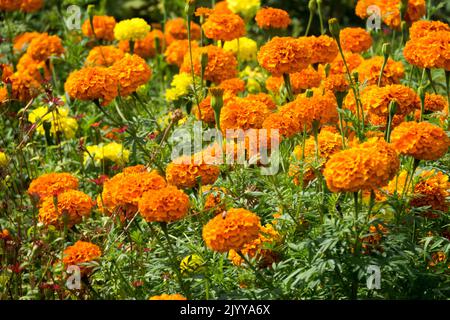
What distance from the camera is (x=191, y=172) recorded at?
275 centimetres

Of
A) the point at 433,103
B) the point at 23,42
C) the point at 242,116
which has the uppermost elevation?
the point at 242,116

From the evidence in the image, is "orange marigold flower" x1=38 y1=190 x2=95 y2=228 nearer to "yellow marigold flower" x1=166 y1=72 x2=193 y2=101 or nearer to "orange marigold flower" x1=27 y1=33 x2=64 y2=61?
"yellow marigold flower" x1=166 y1=72 x2=193 y2=101

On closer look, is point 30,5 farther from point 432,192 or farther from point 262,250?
point 432,192

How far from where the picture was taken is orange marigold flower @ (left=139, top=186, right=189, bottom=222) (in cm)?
246

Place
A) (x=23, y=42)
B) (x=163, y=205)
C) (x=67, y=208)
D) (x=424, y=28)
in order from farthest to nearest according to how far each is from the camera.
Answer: (x=23, y=42) → (x=424, y=28) → (x=67, y=208) → (x=163, y=205)

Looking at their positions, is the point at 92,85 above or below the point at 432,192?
above

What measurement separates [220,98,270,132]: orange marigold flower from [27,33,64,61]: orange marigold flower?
1841 millimetres

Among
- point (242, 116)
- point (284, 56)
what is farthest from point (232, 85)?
point (242, 116)

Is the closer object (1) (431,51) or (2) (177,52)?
(1) (431,51)

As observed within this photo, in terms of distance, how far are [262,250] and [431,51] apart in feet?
3.08

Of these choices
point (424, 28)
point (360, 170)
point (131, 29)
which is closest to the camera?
point (360, 170)

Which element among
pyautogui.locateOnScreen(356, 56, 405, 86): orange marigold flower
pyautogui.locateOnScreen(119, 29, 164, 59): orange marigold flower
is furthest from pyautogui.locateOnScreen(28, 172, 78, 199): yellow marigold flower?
pyautogui.locateOnScreen(119, 29, 164, 59): orange marigold flower

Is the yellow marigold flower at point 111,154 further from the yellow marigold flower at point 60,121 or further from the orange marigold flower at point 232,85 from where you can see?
the orange marigold flower at point 232,85
